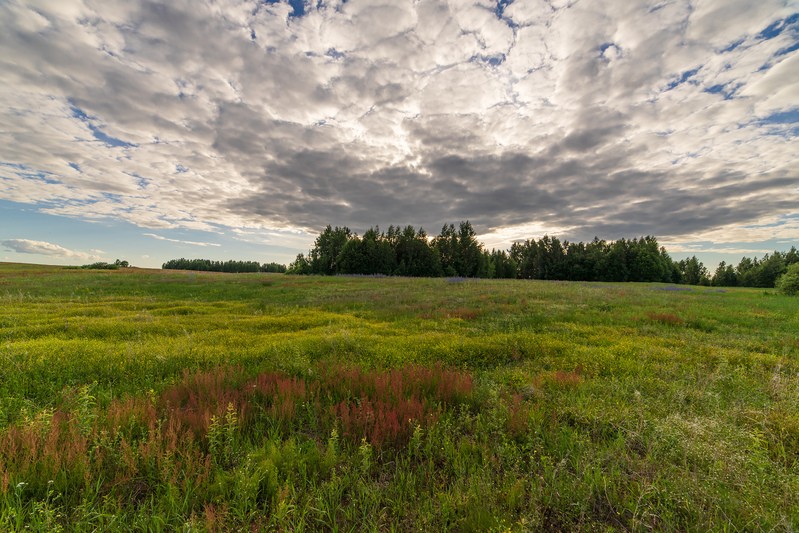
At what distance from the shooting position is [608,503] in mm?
2992

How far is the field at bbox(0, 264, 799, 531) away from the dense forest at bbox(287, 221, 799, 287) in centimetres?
5839

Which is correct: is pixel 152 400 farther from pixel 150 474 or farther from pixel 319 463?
pixel 319 463

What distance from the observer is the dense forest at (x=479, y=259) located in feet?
230

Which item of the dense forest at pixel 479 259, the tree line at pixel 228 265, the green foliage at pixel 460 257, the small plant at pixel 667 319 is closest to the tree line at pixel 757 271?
the dense forest at pixel 479 259

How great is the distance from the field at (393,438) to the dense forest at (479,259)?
58387 millimetres

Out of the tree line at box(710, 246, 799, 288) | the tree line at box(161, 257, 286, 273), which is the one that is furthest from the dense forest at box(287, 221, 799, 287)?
the tree line at box(161, 257, 286, 273)

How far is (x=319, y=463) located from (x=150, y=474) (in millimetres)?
1807

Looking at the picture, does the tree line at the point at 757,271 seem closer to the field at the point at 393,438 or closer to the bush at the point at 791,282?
the bush at the point at 791,282

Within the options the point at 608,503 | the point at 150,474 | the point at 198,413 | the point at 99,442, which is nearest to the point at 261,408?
the point at 198,413

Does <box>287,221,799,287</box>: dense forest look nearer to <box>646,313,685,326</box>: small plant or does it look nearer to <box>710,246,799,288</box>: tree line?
<box>710,246,799,288</box>: tree line

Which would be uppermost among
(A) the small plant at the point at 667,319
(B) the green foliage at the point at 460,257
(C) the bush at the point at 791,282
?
(B) the green foliage at the point at 460,257

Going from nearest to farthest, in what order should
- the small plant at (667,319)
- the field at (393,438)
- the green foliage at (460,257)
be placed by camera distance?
the field at (393,438), the small plant at (667,319), the green foliage at (460,257)

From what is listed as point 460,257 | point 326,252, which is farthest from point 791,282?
point 326,252

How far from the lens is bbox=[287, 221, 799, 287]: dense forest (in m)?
70.1
